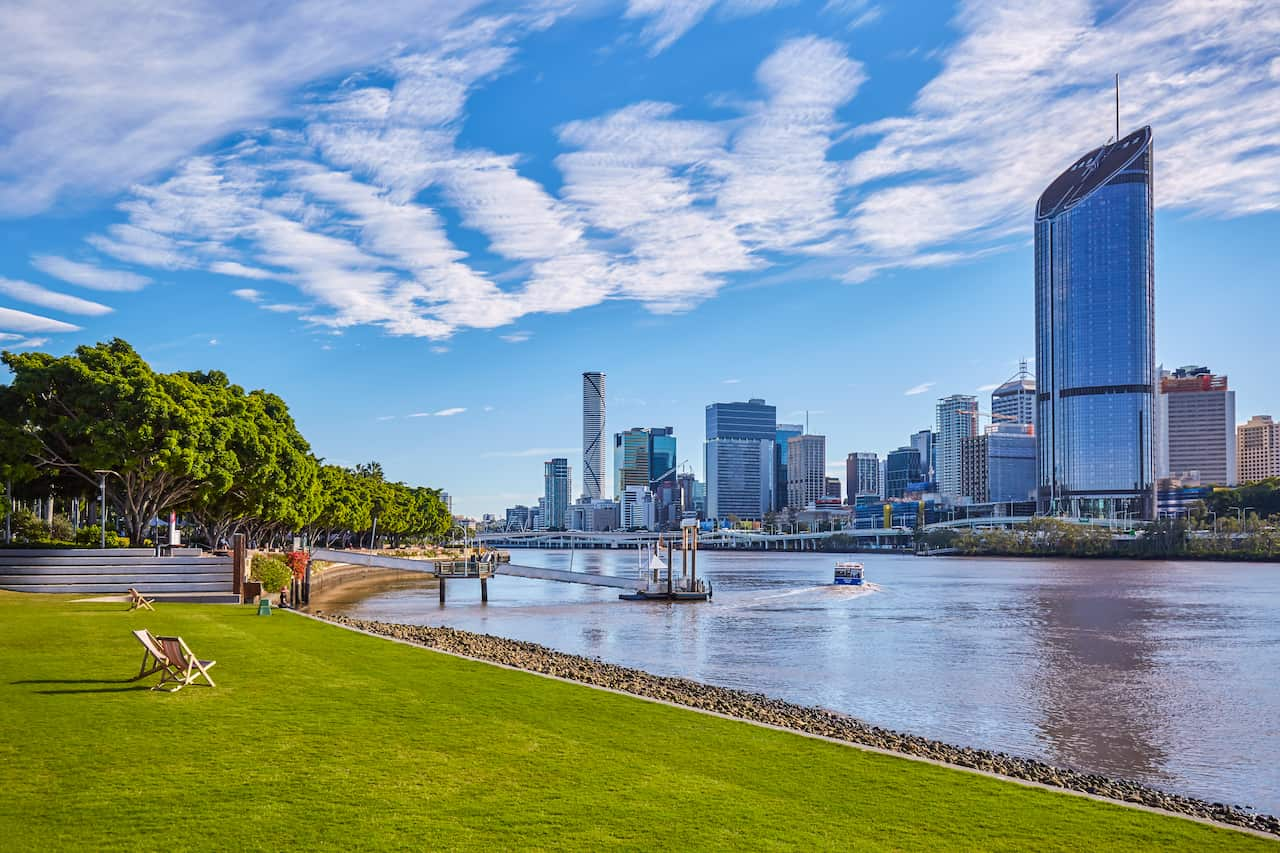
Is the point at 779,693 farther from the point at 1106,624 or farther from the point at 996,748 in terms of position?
the point at 1106,624

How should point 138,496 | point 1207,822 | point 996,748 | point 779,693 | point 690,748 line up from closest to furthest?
point 1207,822
point 690,748
point 996,748
point 779,693
point 138,496

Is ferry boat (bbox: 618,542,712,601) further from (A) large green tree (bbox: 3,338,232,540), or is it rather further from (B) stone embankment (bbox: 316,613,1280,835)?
(B) stone embankment (bbox: 316,613,1280,835)

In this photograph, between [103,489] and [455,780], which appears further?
[103,489]

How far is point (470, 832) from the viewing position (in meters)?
10.7

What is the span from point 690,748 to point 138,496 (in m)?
40.7

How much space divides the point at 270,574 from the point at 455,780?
133 ft

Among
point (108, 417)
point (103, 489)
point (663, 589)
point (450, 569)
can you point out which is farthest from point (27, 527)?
point (663, 589)

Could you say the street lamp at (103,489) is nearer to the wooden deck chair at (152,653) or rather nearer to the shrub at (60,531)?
the shrub at (60,531)

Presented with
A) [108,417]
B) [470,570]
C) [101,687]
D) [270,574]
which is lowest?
[470,570]

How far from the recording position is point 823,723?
22141 mm

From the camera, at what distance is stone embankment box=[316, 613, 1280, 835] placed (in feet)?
51.9

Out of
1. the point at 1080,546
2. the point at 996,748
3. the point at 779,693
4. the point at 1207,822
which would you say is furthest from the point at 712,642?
the point at 1080,546

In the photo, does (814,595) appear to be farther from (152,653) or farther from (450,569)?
(152,653)

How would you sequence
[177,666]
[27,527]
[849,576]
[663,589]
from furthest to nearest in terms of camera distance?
[849,576]
[663,589]
[27,527]
[177,666]
